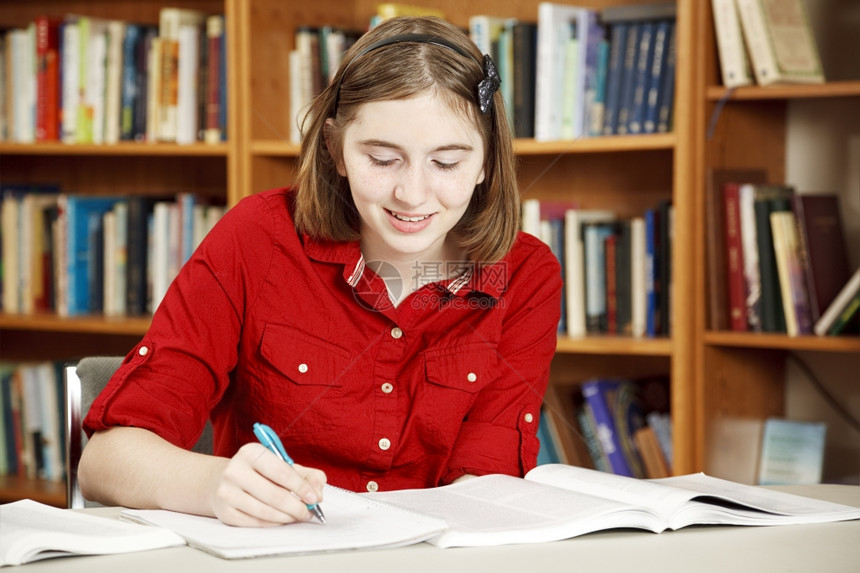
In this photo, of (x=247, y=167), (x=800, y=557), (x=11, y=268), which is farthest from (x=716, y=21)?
(x=11, y=268)

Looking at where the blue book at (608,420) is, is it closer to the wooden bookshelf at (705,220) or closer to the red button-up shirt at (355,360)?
the wooden bookshelf at (705,220)

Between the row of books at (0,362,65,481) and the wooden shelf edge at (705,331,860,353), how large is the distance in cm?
164

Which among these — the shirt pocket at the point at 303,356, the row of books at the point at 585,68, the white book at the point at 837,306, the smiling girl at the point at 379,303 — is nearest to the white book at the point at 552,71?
the row of books at the point at 585,68

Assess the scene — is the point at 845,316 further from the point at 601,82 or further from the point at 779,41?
the point at 601,82

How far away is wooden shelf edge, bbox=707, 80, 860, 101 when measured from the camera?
1805 millimetres

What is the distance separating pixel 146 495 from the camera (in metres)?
0.94

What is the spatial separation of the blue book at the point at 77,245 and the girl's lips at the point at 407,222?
1512 mm

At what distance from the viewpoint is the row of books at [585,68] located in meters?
1.97

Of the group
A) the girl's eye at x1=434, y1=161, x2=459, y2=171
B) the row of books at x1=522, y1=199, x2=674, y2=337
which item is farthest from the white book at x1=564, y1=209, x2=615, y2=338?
the girl's eye at x1=434, y1=161, x2=459, y2=171

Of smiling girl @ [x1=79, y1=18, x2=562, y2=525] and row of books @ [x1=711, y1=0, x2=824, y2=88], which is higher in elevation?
row of books @ [x1=711, y1=0, x2=824, y2=88]

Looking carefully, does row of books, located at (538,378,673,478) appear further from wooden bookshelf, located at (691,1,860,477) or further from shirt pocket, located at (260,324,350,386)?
shirt pocket, located at (260,324,350,386)

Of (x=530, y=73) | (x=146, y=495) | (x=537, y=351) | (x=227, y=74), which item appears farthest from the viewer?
(x=227, y=74)

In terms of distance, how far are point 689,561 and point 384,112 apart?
0.61 m

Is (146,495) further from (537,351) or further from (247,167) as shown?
(247,167)
